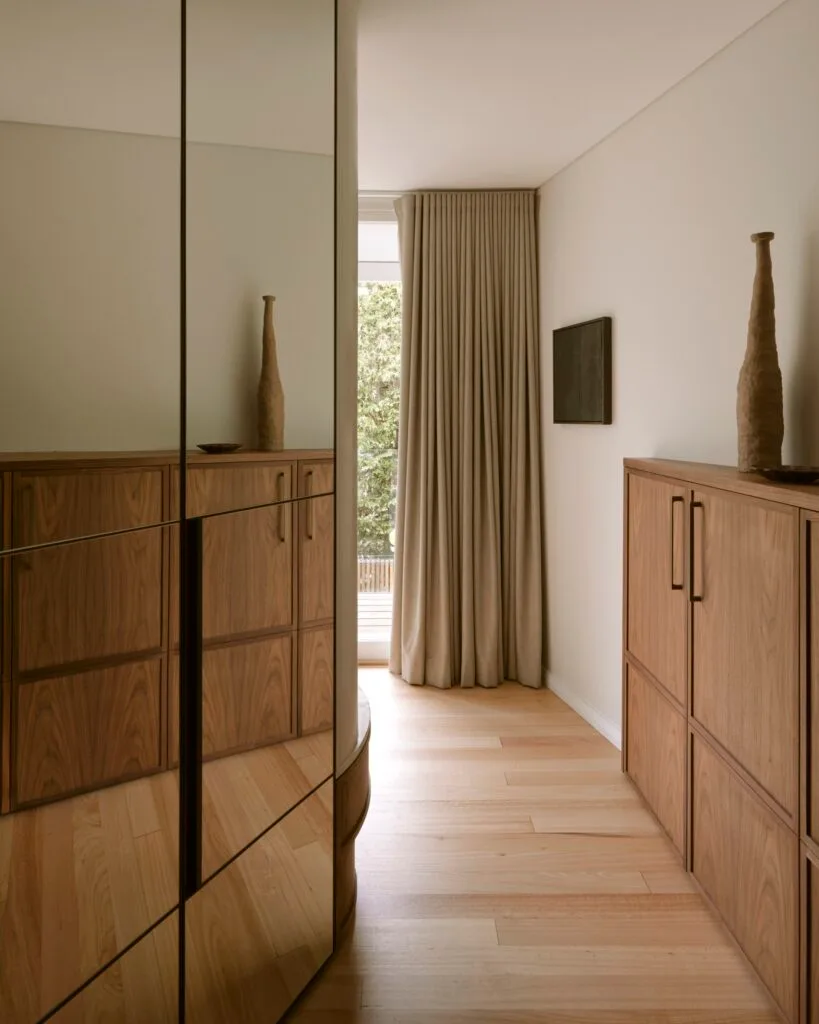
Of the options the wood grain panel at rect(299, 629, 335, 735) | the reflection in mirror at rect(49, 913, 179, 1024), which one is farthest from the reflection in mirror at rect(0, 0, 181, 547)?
the reflection in mirror at rect(49, 913, 179, 1024)

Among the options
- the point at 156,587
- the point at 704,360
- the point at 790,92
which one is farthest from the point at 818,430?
the point at 156,587

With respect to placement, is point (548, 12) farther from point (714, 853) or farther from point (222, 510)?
point (714, 853)

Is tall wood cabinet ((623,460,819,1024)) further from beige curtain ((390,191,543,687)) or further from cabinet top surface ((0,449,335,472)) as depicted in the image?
beige curtain ((390,191,543,687))

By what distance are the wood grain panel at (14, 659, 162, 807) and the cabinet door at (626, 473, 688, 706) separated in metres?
1.74

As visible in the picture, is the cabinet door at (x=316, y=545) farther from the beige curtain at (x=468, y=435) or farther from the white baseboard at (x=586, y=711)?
the beige curtain at (x=468, y=435)

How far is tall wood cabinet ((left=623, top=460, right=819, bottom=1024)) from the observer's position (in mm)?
1800

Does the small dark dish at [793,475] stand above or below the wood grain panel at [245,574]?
above

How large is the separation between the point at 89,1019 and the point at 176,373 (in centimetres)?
108

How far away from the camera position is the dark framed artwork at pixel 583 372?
365 cm

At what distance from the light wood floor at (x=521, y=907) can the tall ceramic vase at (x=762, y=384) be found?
131cm

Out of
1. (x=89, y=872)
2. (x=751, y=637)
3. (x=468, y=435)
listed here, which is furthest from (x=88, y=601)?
(x=468, y=435)

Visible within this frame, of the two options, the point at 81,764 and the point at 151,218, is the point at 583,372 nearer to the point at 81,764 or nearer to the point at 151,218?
the point at 151,218

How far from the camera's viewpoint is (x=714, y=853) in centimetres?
230

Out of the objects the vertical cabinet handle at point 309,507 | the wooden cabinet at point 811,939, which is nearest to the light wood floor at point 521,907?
the wooden cabinet at point 811,939
